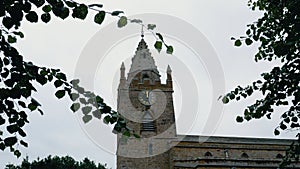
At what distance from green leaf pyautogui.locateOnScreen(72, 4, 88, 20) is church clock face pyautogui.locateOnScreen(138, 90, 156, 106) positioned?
31362 millimetres

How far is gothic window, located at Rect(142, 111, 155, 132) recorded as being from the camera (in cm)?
3293

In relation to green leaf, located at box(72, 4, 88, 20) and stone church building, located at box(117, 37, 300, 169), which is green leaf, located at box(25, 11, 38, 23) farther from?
stone church building, located at box(117, 37, 300, 169)

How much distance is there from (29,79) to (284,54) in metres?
3.68

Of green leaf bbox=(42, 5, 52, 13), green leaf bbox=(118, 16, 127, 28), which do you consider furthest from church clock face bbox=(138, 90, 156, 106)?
green leaf bbox=(118, 16, 127, 28)

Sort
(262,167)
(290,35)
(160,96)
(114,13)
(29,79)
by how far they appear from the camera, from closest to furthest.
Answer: (114,13) → (29,79) → (290,35) → (262,167) → (160,96)

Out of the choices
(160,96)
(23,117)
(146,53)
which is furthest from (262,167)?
(23,117)

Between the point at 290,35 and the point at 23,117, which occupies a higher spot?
the point at 290,35

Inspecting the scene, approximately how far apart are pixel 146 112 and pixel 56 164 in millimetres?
9605

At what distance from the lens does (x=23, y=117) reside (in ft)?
12.0

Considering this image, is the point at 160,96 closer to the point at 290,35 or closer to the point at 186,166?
the point at 186,166

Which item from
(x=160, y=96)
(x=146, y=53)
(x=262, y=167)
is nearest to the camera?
(x=262, y=167)

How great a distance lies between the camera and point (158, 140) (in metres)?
32.6

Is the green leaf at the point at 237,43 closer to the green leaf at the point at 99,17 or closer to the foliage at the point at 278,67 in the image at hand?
the foliage at the point at 278,67

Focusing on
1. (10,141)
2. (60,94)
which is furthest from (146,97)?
(60,94)
